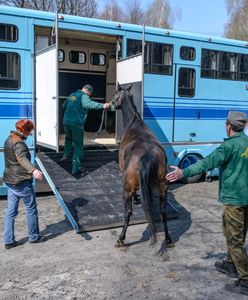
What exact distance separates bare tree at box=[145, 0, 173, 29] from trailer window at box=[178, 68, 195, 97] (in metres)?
29.4

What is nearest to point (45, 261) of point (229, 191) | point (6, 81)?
point (229, 191)

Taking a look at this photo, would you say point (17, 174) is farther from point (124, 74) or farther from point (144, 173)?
point (124, 74)

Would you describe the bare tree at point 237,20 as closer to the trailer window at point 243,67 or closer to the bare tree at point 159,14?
the bare tree at point 159,14

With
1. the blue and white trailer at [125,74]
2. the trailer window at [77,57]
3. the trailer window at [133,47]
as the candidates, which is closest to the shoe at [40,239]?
the blue and white trailer at [125,74]

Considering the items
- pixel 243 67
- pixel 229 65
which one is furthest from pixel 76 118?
pixel 243 67

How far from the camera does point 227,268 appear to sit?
4.54 meters

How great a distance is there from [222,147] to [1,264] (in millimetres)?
3048

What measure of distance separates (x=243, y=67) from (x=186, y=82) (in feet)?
6.78

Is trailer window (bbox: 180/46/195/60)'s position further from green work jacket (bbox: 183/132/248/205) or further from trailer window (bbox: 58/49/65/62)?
green work jacket (bbox: 183/132/248/205)

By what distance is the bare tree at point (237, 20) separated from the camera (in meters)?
32.0

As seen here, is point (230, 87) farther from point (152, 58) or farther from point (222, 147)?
point (222, 147)

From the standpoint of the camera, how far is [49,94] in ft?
21.8

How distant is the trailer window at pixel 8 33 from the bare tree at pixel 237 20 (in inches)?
1093

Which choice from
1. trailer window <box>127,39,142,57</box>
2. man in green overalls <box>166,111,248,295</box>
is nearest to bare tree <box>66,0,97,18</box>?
trailer window <box>127,39,142,57</box>
